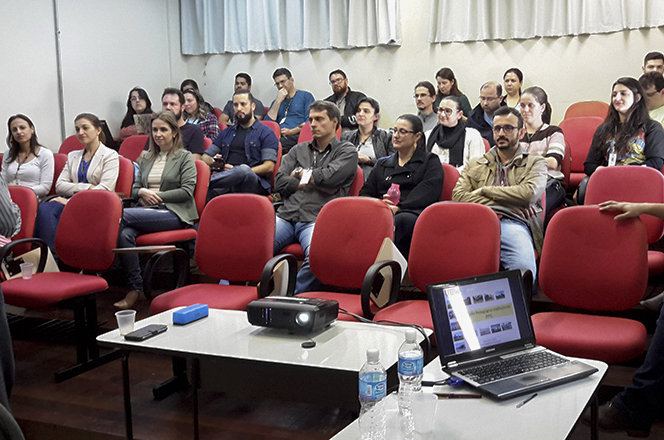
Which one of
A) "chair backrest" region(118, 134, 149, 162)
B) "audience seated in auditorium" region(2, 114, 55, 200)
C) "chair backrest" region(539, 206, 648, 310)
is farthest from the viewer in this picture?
"chair backrest" region(118, 134, 149, 162)

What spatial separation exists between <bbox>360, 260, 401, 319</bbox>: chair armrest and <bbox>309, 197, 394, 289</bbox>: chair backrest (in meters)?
0.24

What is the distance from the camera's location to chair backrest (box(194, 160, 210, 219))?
4.05m

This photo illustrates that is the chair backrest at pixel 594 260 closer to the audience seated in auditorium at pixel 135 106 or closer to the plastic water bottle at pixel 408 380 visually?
the plastic water bottle at pixel 408 380

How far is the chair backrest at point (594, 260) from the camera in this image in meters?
2.34

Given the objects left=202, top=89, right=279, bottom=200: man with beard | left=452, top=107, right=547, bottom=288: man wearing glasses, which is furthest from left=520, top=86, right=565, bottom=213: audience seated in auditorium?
left=202, top=89, right=279, bottom=200: man with beard

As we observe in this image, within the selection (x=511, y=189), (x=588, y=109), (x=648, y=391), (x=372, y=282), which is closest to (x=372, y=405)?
(x=372, y=282)

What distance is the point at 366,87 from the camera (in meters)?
6.92

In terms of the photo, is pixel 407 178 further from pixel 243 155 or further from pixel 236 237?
pixel 243 155

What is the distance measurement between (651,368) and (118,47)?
6.50 m

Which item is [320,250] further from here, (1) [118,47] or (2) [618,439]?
(1) [118,47]

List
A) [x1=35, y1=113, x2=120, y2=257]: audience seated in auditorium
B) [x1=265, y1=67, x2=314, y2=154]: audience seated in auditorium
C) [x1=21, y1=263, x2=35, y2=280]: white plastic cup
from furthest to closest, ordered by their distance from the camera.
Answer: [x1=265, y1=67, x2=314, y2=154]: audience seated in auditorium → [x1=35, y1=113, x2=120, y2=257]: audience seated in auditorium → [x1=21, y1=263, x2=35, y2=280]: white plastic cup

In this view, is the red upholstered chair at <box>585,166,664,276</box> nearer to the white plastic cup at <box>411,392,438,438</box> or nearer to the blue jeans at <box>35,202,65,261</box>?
the white plastic cup at <box>411,392,438,438</box>

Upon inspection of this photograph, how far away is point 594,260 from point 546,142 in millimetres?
1776

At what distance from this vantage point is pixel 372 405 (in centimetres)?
129
